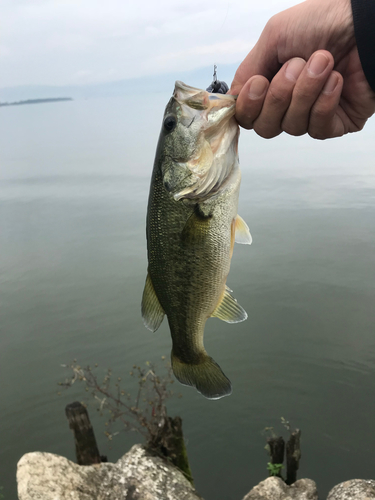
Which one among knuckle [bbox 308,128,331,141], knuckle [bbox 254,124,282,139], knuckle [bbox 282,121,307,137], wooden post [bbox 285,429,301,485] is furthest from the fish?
wooden post [bbox 285,429,301,485]

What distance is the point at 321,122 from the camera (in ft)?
6.63

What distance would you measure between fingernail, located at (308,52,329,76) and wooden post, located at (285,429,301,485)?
4.82 meters

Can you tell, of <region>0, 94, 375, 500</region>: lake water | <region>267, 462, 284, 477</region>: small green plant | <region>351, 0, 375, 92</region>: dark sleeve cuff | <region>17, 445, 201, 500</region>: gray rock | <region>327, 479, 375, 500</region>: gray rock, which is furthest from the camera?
<region>0, 94, 375, 500</region>: lake water

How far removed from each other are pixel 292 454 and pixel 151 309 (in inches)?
169

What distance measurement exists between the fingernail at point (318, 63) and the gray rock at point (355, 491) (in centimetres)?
421

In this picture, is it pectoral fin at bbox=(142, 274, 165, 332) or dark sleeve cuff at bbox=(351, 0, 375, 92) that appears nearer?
dark sleeve cuff at bbox=(351, 0, 375, 92)

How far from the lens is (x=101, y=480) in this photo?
171 inches

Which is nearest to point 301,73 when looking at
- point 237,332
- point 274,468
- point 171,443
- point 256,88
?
point 256,88

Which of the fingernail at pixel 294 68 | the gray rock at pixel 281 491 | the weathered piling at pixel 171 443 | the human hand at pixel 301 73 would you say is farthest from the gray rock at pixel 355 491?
the fingernail at pixel 294 68

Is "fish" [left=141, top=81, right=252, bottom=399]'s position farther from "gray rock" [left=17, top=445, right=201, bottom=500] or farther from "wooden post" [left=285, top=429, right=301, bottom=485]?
"wooden post" [left=285, top=429, right=301, bottom=485]

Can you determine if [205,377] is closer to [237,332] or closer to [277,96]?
[277,96]

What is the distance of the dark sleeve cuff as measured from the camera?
176 centimetres

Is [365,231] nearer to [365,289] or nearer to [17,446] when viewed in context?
[365,289]

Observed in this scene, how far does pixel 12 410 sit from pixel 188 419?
3321 millimetres
